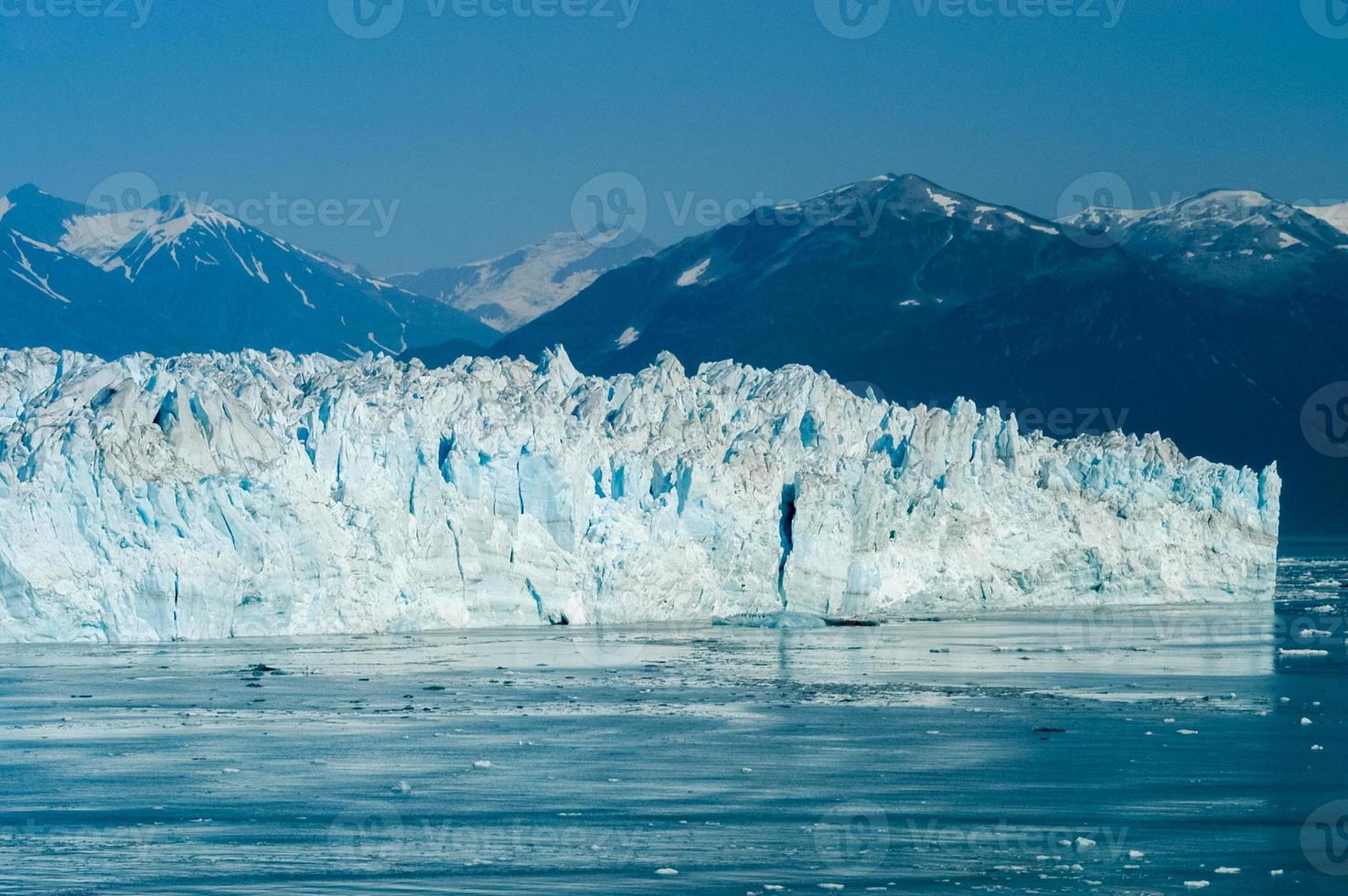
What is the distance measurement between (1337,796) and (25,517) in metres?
19.4

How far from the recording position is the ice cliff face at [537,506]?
3061 cm

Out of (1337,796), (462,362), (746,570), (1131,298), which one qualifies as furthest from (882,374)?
(1337,796)

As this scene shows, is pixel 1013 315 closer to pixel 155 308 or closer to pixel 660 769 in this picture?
pixel 155 308

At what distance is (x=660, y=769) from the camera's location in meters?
20.9

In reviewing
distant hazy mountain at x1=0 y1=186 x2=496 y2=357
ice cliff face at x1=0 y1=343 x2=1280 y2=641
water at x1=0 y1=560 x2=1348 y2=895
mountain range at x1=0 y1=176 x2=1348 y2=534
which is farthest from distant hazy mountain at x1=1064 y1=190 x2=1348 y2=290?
water at x1=0 y1=560 x2=1348 y2=895

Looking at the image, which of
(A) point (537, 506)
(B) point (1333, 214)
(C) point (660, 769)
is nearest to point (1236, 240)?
(B) point (1333, 214)

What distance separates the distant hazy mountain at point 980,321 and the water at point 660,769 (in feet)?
324

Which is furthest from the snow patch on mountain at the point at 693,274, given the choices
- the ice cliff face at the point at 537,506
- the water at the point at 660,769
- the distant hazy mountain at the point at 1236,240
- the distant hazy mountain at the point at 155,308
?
the water at the point at 660,769

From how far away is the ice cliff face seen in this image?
3061 cm

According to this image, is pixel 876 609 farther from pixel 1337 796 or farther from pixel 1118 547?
pixel 1337 796

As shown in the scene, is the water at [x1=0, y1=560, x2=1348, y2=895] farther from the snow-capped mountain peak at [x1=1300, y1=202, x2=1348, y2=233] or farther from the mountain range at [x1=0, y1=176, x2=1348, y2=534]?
the snow-capped mountain peak at [x1=1300, y1=202, x2=1348, y2=233]

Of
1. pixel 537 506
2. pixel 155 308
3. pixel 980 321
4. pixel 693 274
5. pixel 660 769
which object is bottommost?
pixel 660 769

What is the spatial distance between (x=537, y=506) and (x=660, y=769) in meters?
15.0

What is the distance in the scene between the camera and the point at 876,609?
4016cm
